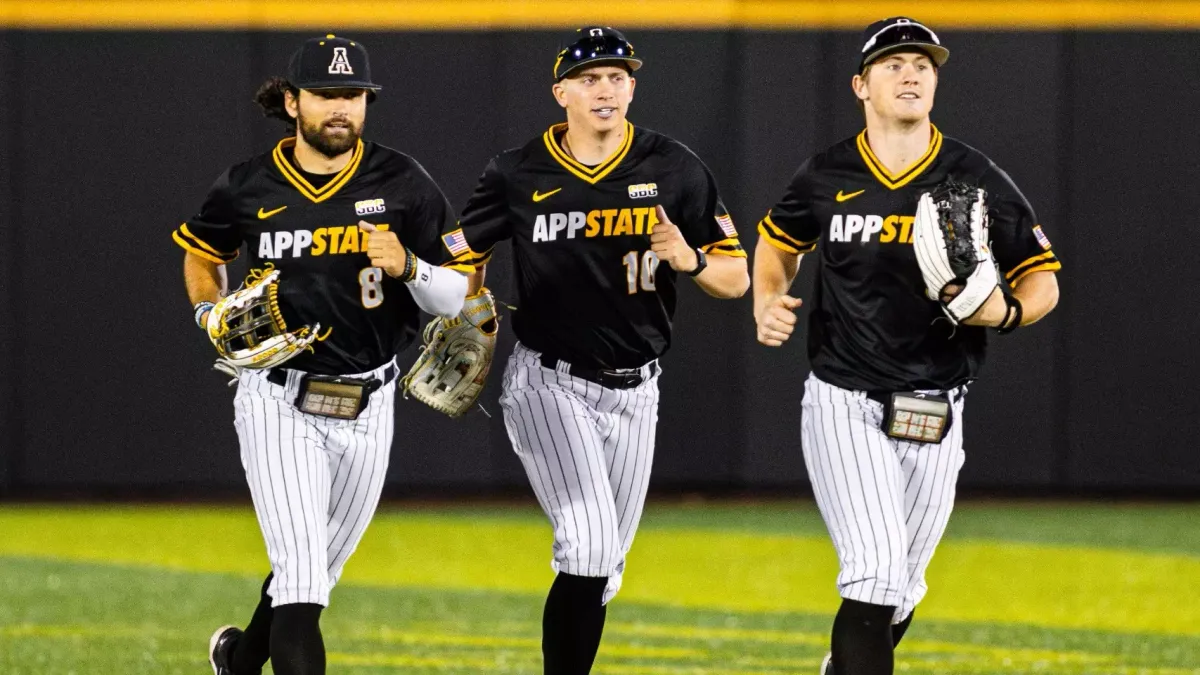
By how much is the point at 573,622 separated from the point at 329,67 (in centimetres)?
189

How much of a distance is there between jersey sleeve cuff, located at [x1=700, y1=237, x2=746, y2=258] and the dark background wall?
6.60 meters

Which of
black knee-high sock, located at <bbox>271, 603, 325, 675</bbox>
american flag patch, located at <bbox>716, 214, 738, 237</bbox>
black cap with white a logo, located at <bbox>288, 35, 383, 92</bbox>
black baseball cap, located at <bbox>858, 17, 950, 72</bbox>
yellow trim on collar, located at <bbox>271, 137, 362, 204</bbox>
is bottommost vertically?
black knee-high sock, located at <bbox>271, 603, 325, 675</bbox>

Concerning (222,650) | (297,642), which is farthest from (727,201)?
(297,642)

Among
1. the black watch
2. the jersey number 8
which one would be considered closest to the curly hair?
the jersey number 8

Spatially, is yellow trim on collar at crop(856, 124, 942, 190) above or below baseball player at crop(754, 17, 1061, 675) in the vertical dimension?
above

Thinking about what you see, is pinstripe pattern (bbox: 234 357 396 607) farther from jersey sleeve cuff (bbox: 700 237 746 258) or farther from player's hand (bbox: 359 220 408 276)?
jersey sleeve cuff (bbox: 700 237 746 258)

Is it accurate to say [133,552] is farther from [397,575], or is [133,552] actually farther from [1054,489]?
[1054,489]

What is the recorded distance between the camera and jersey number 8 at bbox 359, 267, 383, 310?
231 inches

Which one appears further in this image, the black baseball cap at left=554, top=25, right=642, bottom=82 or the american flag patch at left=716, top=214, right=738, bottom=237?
the american flag patch at left=716, top=214, right=738, bottom=237

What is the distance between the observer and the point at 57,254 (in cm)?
1293

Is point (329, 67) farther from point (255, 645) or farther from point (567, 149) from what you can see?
point (255, 645)

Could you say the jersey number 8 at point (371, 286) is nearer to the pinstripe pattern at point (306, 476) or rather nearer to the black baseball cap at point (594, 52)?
the pinstripe pattern at point (306, 476)

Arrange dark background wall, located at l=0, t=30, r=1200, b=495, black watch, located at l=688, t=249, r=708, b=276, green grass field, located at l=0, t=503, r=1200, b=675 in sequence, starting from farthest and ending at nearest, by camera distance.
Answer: dark background wall, located at l=0, t=30, r=1200, b=495, green grass field, located at l=0, t=503, r=1200, b=675, black watch, located at l=688, t=249, r=708, b=276

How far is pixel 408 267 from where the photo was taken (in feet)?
18.5
